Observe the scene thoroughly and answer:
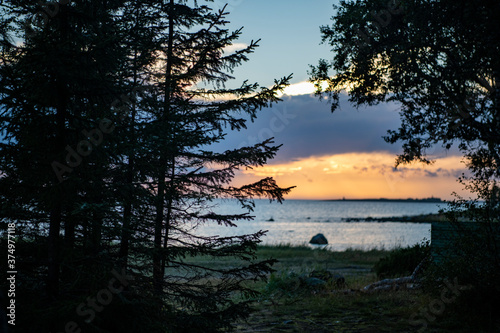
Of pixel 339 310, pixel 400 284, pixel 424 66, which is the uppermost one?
pixel 424 66

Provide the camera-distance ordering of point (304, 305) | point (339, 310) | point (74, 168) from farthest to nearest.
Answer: point (304, 305) < point (339, 310) < point (74, 168)

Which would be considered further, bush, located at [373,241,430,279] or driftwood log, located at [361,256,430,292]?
bush, located at [373,241,430,279]

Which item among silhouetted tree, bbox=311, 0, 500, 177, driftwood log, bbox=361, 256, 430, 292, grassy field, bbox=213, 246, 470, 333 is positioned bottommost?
grassy field, bbox=213, 246, 470, 333

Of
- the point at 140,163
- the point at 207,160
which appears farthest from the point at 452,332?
the point at 140,163

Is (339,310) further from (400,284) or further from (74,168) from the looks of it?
(74,168)

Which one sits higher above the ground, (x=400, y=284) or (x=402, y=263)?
(x=402, y=263)

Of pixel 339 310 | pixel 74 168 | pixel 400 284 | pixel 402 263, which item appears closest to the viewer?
pixel 74 168

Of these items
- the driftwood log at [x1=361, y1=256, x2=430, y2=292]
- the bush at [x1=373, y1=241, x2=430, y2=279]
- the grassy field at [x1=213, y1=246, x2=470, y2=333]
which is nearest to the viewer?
the grassy field at [x1=213, y1=246, x2=470, y2=333]

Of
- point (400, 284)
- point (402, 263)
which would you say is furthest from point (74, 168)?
point (402, 263)

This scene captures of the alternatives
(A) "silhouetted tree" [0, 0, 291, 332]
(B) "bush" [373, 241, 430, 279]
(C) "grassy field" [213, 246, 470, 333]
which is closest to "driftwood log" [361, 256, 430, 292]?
(C) "grassy field" [213, 246, 470, 333]

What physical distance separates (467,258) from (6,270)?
9570 mm

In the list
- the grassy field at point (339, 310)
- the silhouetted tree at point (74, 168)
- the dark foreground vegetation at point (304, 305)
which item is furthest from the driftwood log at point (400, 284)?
the silhouetted tree at point (74, 168)

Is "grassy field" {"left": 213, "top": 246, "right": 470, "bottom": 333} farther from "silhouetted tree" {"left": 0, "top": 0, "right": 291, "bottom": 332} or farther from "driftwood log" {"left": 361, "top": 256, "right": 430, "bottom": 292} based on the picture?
"silhouetted tree" {"left": 0, "top": 0, "right": 291, "bottom": 332}

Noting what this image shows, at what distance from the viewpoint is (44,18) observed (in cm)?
575
